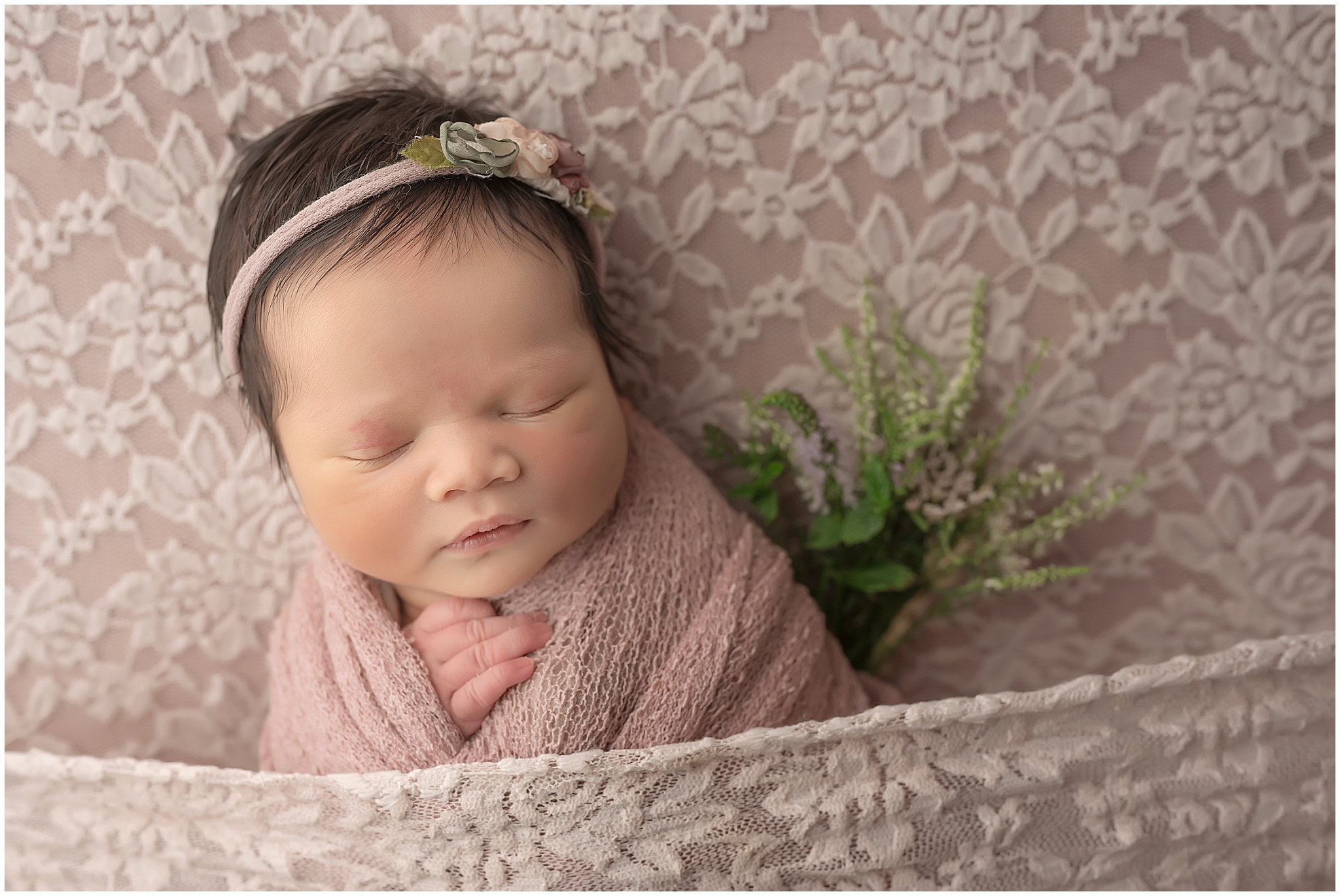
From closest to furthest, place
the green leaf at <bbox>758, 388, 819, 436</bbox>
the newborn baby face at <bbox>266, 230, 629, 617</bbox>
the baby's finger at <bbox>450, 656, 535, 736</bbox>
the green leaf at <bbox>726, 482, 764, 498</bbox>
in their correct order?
the newborn baby face at <bbox>266, 230, 629, 617</bbox> → the baby's finger at <bbox>450, 656, 535, 736</bbox> → the green leaf at <bbox>758, 388, 819, 436</bbox> → the green leaf at <bbox>726, 482, 764, 498</bbox>

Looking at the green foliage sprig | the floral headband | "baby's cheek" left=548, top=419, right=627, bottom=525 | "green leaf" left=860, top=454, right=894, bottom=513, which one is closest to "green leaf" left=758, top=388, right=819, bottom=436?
the green foliage sprig

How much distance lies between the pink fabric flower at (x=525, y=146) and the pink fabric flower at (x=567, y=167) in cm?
3

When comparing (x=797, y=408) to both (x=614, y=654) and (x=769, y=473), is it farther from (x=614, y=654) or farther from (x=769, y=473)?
(x=614, y=654)

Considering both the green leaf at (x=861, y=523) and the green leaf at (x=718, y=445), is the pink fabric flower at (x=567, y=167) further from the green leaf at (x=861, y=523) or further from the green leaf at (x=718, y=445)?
the green leaf at (x=861, y=523)

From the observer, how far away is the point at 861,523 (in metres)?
1.25

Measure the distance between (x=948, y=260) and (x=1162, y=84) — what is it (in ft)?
1.34

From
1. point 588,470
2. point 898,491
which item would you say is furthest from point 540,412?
point 898,491

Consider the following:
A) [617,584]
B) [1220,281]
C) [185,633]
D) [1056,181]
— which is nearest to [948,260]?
[1056,181]

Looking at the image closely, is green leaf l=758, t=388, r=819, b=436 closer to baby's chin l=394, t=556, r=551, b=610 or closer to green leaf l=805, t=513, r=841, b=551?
green leaf l=805, t=513, r=841, b=551

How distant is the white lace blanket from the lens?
974mm

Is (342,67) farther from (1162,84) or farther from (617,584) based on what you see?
(1162,84)

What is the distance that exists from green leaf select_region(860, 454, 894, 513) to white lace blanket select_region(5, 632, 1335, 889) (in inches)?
12.1

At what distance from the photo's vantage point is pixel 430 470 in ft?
A: 3.13

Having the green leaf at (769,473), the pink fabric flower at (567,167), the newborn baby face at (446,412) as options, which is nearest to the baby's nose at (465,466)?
the newborn baby face at (446,412)
